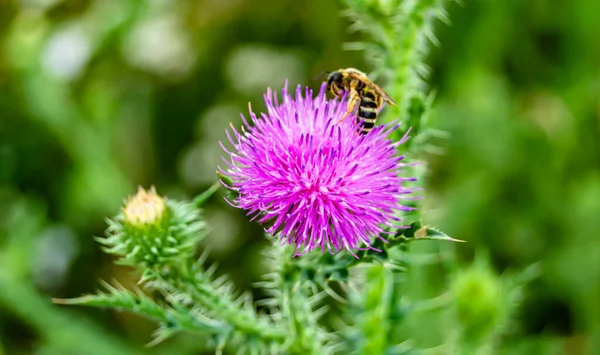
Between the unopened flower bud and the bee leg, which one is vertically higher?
the bee leg

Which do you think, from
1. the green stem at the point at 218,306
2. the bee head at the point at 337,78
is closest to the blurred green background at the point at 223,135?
the green stem at the point at 218,306

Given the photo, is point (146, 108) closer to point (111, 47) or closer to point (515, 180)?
point (111, 47)

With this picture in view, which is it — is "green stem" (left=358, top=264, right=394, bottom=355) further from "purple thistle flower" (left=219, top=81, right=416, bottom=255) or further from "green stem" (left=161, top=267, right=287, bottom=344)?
"purple thistle flower" (left=219, top=81, right=416, bottom=255)

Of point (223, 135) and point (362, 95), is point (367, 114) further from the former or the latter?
point (223, 135)

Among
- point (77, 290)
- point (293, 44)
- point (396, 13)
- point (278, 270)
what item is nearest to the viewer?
point (278, 270)

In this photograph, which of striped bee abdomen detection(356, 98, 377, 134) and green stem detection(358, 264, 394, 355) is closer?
striped bee abdomen detection(356, 98, 377, 134)

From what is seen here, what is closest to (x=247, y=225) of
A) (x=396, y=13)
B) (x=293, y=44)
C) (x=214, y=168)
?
(x=214, y=168)

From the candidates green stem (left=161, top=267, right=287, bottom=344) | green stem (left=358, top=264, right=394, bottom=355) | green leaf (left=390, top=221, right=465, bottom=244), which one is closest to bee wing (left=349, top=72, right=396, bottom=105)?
green leaf (left=390, top=221, right=465, bottom=244)
